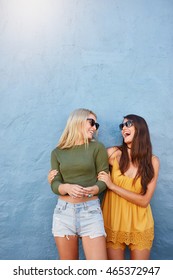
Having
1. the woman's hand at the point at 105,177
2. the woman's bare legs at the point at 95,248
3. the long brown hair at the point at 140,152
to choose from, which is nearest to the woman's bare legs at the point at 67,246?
the woman's bare legs at the point at 95,248

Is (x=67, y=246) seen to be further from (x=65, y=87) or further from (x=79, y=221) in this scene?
(x=65, y=87)

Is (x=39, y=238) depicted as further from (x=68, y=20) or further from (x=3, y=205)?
(x=68, y=20)

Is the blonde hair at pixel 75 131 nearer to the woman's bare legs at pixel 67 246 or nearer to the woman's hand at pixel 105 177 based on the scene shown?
the woman's hand at pixel 105 177

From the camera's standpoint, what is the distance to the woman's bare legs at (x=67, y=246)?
386 cm

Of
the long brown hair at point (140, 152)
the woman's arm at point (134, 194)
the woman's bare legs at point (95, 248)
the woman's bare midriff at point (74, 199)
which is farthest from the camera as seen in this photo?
the long brown hair at point (140, 152)

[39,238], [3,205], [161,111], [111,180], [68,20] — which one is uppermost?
[68,20]

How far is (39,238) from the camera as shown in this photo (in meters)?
4.64

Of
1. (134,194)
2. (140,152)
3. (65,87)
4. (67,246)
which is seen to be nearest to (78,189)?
(67,246)

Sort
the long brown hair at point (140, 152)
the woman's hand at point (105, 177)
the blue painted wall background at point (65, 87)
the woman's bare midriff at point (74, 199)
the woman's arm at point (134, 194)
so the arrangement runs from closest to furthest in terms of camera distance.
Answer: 1. the woman's bare midriff at point (74, 199)
2. the woman's hand at point (105, 177)
3. the woman's arm at point (134, 194)
4. the long brown hair at point (140, 152)
5. the blue painted wall background at point (65, 87)

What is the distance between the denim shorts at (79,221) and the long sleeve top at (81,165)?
0.21 meters

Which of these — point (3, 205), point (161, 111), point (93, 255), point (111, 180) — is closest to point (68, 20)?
point (161, 111)

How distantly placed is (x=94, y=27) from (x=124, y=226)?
7.52 feet

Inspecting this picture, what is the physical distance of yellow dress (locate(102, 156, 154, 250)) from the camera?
4.18m

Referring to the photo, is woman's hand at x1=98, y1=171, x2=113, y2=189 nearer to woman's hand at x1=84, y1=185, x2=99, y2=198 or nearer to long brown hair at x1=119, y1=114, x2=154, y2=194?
woman's hand at x1=84, y1=185, x2=99, y2=198
